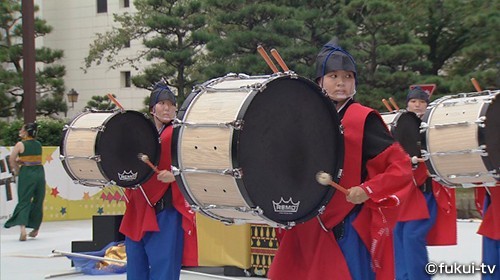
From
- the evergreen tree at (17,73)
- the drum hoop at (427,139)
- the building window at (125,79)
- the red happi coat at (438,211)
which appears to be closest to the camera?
the drum hoop at (427,139)

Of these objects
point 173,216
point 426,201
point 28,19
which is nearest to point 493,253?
point 426,201

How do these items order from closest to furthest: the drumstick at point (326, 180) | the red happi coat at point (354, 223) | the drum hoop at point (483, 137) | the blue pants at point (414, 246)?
the drumstick at point (326, 180), the red happi coat at point (354, 223), the drum hoop at point (483, 137), the blue pants at point (414, 246)

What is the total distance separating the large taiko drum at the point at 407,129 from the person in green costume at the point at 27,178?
24.2 feet

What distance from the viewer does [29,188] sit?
44.9 ft

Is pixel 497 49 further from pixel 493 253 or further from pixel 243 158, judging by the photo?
pixel 243 158

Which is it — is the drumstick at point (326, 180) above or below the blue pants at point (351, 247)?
above

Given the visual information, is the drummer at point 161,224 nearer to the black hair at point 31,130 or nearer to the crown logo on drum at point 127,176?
the crown logo on drum at point 127,176

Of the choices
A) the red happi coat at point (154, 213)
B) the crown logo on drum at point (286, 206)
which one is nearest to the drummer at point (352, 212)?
the crown logo on drum at point (286, 206)

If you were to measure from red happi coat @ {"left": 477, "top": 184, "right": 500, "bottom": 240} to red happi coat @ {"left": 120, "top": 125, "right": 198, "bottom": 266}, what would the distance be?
85.1 inches

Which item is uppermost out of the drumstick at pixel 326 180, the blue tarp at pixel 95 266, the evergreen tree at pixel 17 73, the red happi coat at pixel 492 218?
the evergreen tree at pixel 17 73

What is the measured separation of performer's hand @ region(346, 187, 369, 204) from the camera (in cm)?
422

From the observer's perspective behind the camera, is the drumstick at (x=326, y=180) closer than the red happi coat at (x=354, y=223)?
Yes

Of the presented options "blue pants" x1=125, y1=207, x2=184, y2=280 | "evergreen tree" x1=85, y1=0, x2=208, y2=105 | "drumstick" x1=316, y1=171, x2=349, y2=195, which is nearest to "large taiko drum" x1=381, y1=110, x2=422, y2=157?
"blue pants" x1=125, y1=207, x2=184, y2=280

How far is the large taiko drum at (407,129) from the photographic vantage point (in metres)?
7.77
